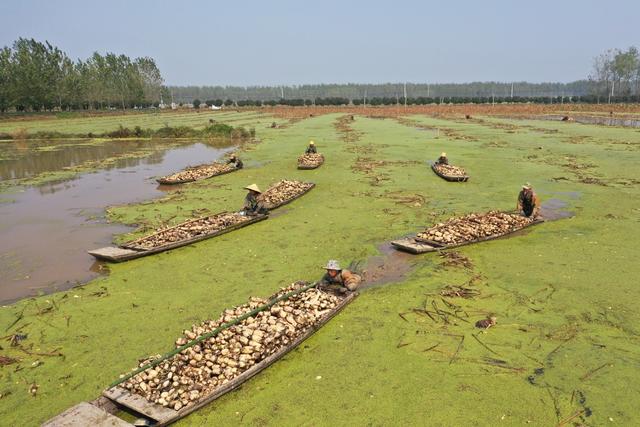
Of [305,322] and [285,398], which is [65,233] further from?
[285,398]

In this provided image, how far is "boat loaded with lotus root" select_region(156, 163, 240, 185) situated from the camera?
2128 centimetres

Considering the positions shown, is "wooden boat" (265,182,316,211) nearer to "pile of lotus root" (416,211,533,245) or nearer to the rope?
"pile of lotus root" (416,211,533,245)

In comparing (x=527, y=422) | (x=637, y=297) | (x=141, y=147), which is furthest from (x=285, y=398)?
(x=141, y=147)

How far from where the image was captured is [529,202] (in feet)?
44.2

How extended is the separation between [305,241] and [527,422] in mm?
7749

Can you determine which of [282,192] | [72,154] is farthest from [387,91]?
[282,192]

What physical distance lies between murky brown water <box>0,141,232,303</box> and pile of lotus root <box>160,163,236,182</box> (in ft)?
3.62

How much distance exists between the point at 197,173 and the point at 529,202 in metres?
15.4

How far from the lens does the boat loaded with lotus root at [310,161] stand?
76.0 feet

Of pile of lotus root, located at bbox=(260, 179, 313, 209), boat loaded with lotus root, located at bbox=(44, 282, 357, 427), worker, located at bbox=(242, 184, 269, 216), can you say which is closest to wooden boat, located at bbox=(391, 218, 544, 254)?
boat loaded with lotus root, located at bbox=(44, 282, 357, 427)

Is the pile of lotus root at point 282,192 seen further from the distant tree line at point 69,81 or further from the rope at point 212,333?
the distant tree line at point 69,81

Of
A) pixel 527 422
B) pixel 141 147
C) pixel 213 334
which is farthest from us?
pixel 141 147

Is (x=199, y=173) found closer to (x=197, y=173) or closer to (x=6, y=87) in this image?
(x=197, y=173)

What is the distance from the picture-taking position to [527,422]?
19.1ft
